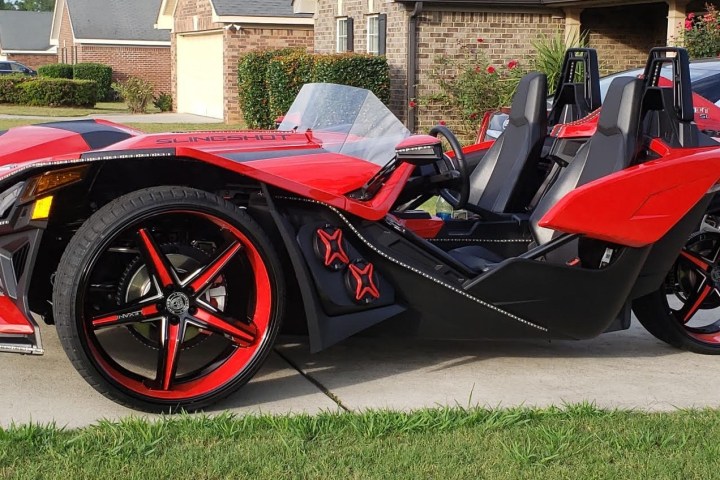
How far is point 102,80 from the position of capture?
39.7 meters

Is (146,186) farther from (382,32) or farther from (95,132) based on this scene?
(382,32)

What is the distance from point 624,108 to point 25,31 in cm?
5848

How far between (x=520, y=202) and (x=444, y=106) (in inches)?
503

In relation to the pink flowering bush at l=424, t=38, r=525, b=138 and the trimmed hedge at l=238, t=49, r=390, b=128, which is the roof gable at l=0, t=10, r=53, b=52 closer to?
the trimmed hedge at l=238, t=49, r=390, b=128

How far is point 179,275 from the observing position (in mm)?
4121

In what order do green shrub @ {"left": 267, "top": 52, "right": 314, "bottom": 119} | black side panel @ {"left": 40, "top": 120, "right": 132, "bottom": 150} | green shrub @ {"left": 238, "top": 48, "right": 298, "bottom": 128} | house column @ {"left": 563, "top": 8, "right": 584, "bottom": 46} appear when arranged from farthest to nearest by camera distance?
green shrub @ {"left": 238, "top": 48, "right": 298, "bottom": 128} → green shrub @ {"left": 267, "top": 52, "right": 314, "bottom": 119} → house column @ {"left": 563, "top": 8, "right": 584, "bottom": 46} → black side panel @ {"left": 40, "top": 120, "right": 132, "bottom": 150}

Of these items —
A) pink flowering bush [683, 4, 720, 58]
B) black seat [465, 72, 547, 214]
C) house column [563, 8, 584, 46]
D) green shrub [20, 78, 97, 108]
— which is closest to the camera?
black seat [465, 72, 547, 214]

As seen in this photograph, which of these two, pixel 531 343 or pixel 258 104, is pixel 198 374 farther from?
pixel 258 104

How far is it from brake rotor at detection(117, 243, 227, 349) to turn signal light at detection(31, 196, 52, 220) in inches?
16.3

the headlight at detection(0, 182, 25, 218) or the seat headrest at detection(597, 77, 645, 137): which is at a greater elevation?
the seat headrest at detection(597, 77, 645, 137)

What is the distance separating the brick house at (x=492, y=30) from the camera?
17.8 metres

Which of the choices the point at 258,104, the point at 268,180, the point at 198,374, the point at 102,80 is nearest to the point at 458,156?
the point at 268,180

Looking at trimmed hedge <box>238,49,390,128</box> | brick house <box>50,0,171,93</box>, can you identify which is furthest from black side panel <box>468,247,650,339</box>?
brick house <box>50,0,171,93</box>

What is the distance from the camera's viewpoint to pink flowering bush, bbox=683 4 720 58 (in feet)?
49.5
